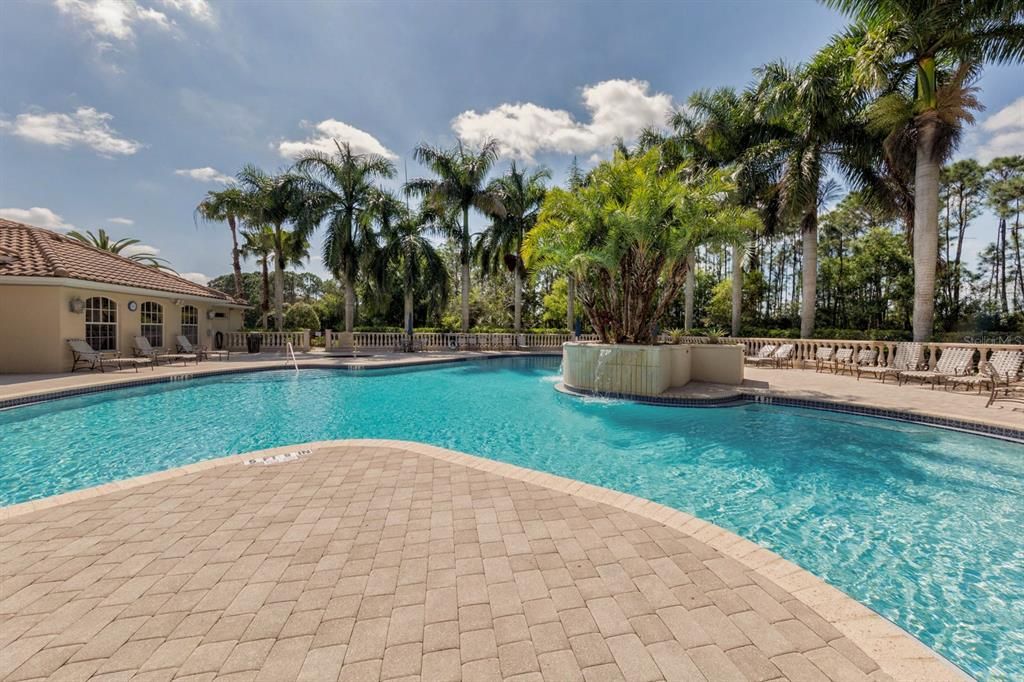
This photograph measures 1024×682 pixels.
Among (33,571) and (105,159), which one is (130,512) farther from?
(105,159)

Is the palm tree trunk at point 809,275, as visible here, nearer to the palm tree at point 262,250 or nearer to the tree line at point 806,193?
the tree line at point 806,193

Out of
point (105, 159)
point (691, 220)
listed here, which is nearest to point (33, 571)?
point (691, 220)

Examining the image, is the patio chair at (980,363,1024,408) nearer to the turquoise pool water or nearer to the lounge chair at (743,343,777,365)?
the turquoise pool water

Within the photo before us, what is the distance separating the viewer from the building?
12.9 meters

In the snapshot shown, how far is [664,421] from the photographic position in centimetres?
855

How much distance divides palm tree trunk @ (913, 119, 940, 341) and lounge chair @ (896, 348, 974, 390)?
2.72 m

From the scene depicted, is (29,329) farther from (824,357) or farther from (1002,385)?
(1002,385)

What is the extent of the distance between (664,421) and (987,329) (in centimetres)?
2098

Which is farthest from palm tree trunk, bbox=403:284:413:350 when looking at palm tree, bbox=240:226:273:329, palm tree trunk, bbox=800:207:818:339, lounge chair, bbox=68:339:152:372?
palm tree trunk, bbox=800:207:818:339

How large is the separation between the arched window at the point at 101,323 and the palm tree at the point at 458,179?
15.1 metres

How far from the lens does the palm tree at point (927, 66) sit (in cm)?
1135

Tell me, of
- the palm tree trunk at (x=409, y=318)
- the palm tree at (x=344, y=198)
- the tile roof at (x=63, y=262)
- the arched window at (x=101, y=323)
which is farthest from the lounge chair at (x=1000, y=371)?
the arched window at (x=101, y=323)

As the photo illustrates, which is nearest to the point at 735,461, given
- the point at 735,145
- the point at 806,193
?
the point at 806,193

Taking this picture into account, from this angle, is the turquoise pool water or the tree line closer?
the turquoise pool water
